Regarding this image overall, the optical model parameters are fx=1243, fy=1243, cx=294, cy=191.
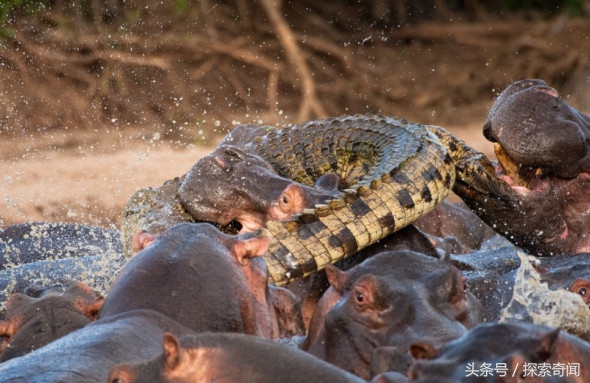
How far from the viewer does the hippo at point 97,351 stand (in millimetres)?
2139

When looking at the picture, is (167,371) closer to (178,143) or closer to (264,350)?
(264,350)

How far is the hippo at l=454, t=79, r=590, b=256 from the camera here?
4.23m

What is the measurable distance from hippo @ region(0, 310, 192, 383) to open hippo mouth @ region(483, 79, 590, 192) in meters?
2.11

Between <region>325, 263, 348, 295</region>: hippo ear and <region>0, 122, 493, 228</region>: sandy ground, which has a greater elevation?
<region>0, 122, 493, 228</region>: sandy ground

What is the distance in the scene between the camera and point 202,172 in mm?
4379

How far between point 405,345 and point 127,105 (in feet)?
27.0

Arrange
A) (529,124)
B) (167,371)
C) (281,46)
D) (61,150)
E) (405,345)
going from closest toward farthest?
(167,371)
(405,345)
(529,124)
(61,150)
(281,46)

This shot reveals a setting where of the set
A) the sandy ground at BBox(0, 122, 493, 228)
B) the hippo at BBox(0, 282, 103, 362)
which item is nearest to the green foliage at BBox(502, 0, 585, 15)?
the sandy ground at BBox(0, 122, 493, 228)

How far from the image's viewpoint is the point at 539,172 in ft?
14.4

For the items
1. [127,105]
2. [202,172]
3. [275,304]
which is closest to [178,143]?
[127,105]

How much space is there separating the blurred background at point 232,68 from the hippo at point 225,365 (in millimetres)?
7280

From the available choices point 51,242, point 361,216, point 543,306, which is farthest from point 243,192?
point 543,306

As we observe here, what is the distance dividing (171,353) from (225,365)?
0.09m

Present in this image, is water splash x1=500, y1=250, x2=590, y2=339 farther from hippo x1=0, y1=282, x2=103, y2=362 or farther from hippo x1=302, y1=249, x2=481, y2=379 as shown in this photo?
hippo x1=0, y1=282, x2=103, y2=362
